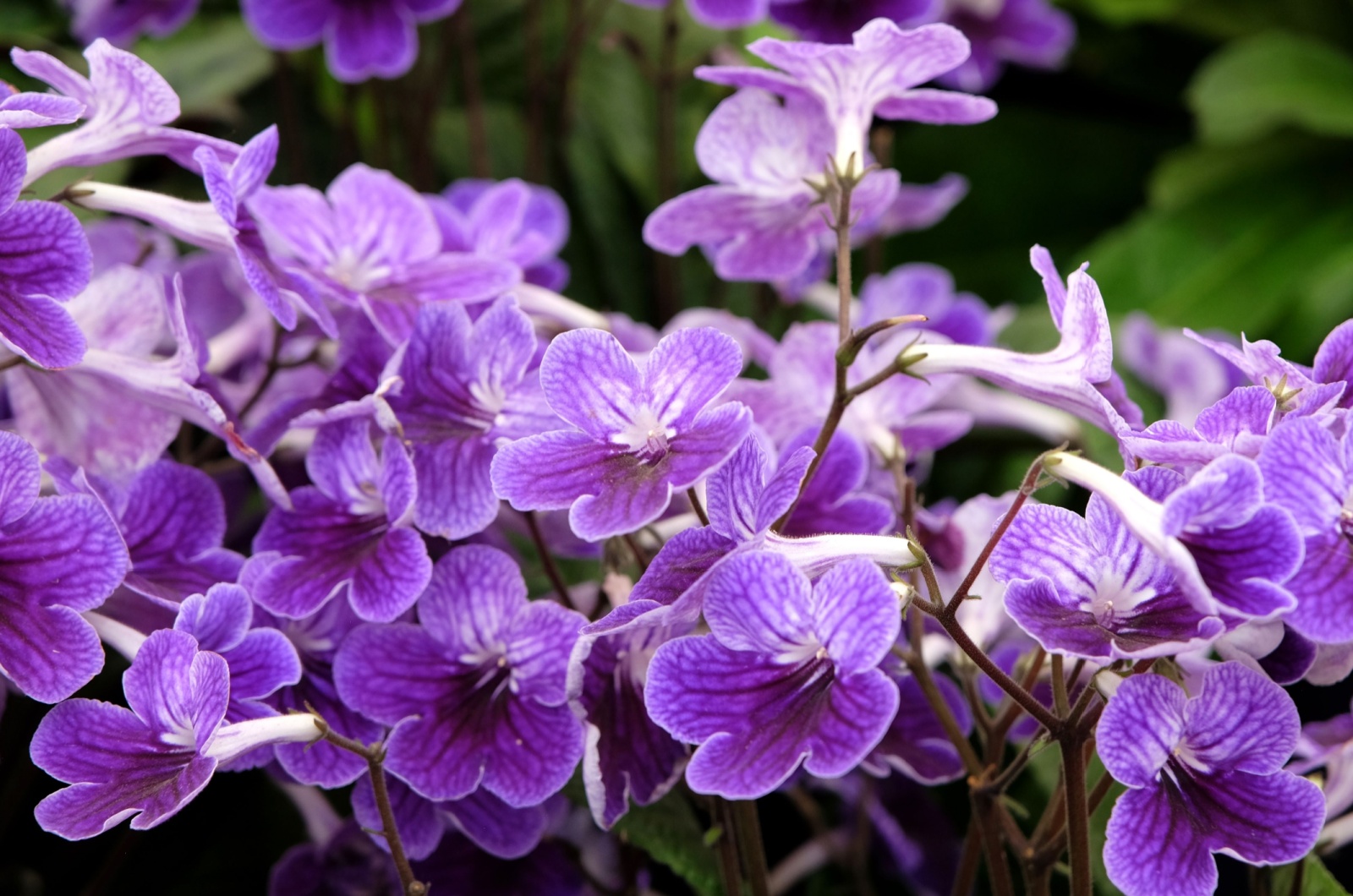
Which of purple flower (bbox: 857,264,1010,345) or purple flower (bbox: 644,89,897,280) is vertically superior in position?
purple flower (bbox: 644,89,897,280)

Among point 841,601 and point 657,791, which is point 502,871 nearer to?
point 657,791

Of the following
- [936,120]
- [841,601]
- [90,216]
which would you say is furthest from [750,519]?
[90,216]

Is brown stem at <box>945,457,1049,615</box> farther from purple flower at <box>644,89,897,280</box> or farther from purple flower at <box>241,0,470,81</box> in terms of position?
purple flower at <box>241,0,470,81</box>

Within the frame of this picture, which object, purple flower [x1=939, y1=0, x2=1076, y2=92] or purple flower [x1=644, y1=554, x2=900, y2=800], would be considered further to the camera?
purple flower [x1=939, y1=0, x2=1076, y2=92]

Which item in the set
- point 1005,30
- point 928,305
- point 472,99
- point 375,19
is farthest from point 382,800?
point 1005,30

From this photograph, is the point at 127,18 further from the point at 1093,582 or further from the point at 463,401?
the point at 1093,582

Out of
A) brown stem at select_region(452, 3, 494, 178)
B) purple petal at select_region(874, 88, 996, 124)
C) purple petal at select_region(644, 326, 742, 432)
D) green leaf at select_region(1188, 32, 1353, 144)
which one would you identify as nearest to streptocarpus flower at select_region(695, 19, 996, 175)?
purple petal at select_region(874, 88, 996, 124)

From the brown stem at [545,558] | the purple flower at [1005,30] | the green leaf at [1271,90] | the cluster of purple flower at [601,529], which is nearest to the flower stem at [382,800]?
the cluster of purple flower at [601,529]
